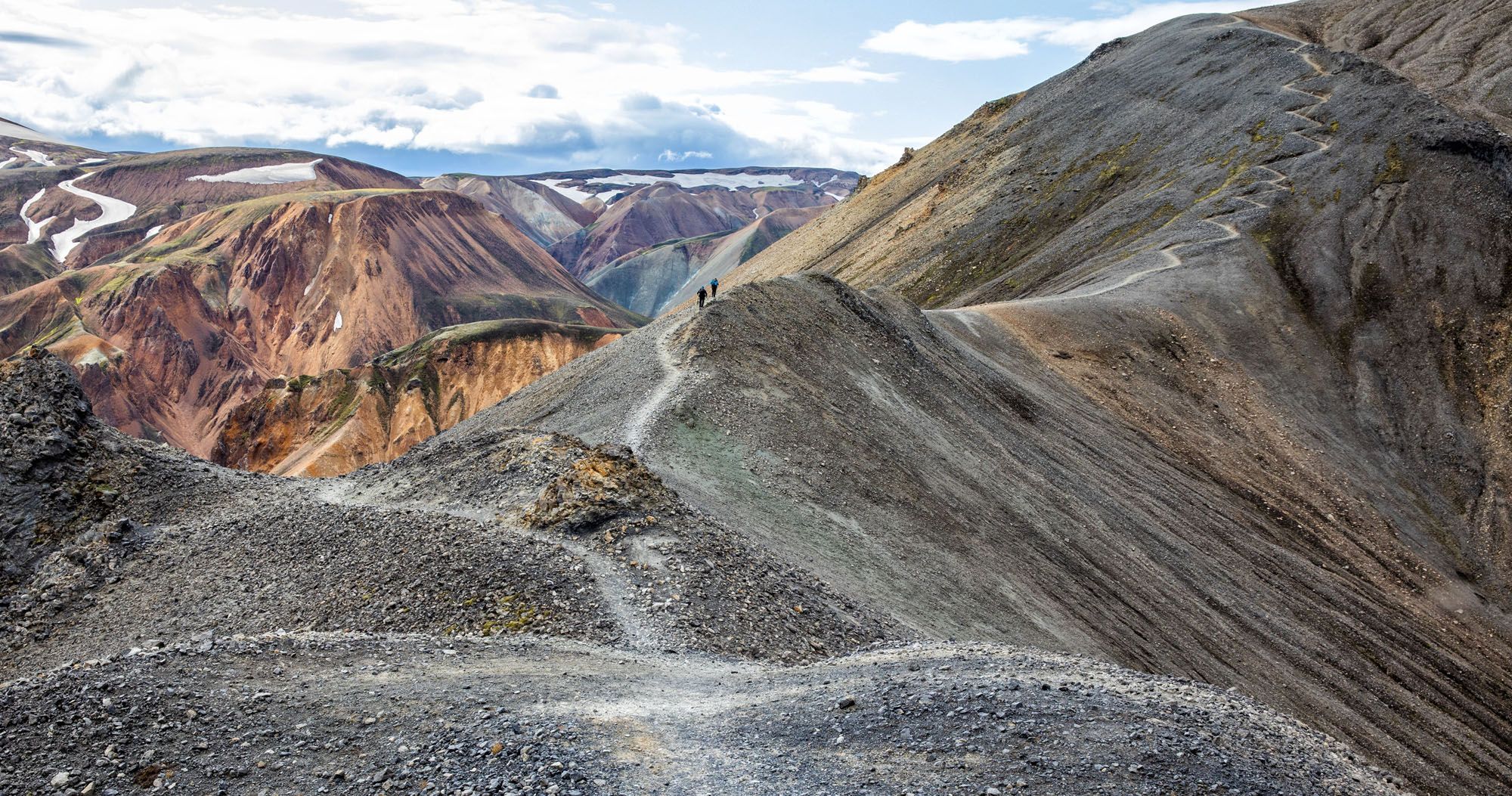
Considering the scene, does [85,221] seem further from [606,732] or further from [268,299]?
[606,732]

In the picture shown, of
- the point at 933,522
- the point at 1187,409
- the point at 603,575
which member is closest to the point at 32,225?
the point at 1187,409

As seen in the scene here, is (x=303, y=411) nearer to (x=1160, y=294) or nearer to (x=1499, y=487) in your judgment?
(x=1160, y=294)

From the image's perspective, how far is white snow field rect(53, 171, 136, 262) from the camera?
162 metres

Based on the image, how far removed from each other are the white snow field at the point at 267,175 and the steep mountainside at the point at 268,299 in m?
30.4

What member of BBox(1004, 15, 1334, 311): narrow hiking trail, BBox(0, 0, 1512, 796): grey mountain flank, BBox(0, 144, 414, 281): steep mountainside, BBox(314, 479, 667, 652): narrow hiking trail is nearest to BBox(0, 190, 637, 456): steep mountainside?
BBox(0, 144, 414, 281): steep mountainside

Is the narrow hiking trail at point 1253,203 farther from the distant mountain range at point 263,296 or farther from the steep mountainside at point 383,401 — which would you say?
the distant mountain range at point 263,296

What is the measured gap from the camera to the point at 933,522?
2938cm

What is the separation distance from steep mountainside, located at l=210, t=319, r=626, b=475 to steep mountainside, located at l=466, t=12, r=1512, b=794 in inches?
1419

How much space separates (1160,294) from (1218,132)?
28124 mm

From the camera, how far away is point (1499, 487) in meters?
47.8

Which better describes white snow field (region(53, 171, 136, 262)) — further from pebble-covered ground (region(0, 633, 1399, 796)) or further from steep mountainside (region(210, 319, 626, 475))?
pebble-covered ground (region(0, 633, 1399, 796))

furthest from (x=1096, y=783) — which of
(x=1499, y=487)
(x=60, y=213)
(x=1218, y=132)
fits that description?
(x=60, y=213)

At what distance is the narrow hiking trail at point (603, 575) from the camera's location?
16734 mm

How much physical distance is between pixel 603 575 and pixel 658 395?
13.3 m
